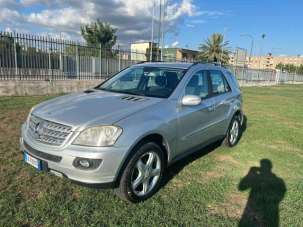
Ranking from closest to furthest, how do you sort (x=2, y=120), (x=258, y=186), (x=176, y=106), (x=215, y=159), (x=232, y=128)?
(x=176, y=106) < (x=258, y=186) < (x=215, y=159) < (x=232, y=128) < (x=2, y=120)

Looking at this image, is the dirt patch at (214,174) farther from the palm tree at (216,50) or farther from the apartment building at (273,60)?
the apartment building at (273,60)

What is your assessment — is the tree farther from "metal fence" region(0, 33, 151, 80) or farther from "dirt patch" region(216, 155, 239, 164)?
"dirt patch" region(216, 155, 239, 164)

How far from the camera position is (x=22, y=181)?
3.71 meters

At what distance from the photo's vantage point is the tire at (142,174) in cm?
315

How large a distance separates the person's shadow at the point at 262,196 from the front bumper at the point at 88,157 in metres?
1.57

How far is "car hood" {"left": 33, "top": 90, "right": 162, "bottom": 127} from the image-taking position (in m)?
3.06

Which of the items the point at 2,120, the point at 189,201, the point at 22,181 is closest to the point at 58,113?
the point at 22,181

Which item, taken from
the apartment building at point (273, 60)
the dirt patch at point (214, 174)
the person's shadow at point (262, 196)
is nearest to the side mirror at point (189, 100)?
the dirt patch at point (214, 174)

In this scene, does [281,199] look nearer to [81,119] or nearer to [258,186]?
[258,186]

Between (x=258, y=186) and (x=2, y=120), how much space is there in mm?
6019

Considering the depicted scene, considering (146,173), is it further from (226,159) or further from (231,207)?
(226,159)

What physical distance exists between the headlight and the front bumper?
0.05 m

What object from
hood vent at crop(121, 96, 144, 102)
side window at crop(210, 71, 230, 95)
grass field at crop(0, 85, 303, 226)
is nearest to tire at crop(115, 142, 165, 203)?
grass field at crop(0, 85, 303, 226)

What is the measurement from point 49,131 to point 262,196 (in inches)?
114
